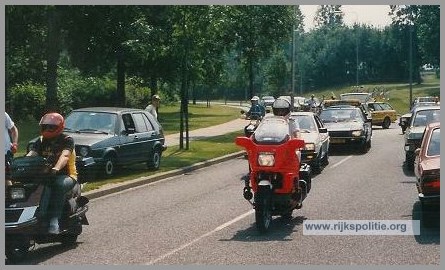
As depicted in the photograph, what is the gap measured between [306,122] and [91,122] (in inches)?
232

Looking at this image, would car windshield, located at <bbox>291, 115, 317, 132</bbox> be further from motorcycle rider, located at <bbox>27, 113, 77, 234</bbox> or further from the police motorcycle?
motorcycle rider, located at <bbox>27, 113, 77, 234</bbox>

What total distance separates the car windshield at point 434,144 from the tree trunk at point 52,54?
15.5 m

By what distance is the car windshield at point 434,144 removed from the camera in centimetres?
1130

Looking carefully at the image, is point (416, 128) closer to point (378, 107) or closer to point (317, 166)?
point (317, 166)

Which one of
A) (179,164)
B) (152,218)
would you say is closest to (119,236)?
(152,218)

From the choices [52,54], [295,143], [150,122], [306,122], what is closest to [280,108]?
[295,143]

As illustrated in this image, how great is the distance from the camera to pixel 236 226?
11.0 metres

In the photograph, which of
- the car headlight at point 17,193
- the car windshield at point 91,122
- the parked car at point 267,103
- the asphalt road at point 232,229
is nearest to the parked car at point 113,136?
the car windshield at point 91,122

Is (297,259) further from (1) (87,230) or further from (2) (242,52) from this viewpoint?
(2) (242,52)

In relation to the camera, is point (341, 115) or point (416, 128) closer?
point (416, 128)

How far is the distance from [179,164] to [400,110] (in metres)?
44.8

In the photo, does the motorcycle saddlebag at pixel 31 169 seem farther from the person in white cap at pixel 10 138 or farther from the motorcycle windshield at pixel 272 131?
the motorcycle windshield at pixel 272 131

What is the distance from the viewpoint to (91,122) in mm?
18188

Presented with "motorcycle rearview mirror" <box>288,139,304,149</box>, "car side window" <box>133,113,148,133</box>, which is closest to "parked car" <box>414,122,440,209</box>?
"motorcycle rearview mirror" <box>288,139,304,149</box>
